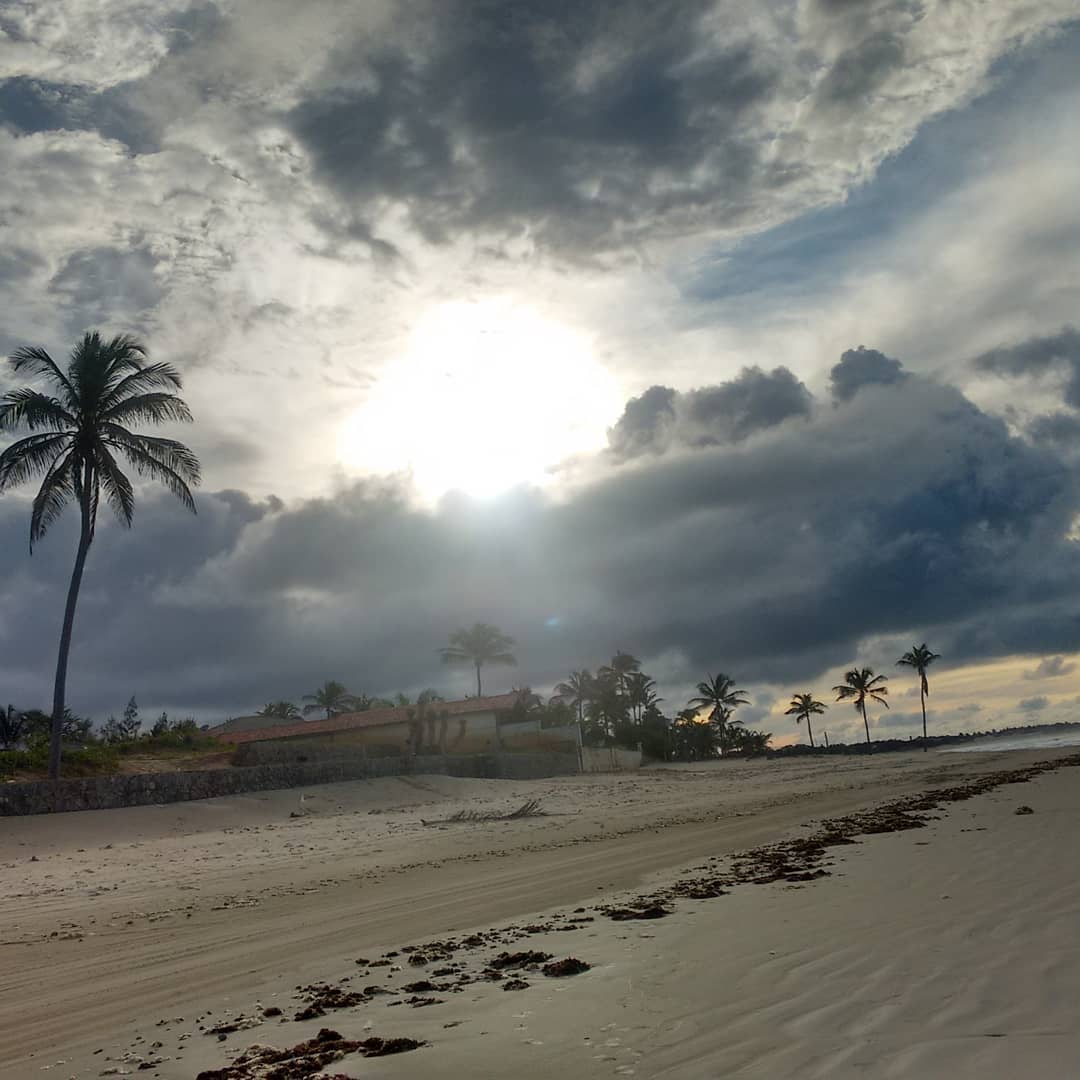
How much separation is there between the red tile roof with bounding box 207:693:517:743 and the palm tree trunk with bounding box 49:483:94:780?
24.4m

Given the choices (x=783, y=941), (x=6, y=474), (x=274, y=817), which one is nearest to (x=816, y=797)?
(x=274, y=817)

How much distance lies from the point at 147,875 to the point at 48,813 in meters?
7.31

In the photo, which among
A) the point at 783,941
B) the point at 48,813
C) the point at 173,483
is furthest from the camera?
the point at 173,483

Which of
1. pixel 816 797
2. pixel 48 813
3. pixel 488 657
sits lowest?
pixel 816 797

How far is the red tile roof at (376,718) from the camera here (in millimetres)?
51688

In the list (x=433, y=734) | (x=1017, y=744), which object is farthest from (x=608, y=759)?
(x=1017, y=744)

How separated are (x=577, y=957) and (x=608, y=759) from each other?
47.7 m

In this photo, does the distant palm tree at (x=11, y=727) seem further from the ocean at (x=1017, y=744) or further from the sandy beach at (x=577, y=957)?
the ocean at (x=1017, y=744)

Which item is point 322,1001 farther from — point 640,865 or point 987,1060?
point 640,865

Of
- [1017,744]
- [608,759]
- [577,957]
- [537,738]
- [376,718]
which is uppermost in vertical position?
[376,718]

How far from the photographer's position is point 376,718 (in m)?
53.0

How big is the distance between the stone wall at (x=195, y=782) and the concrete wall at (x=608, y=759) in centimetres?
1314

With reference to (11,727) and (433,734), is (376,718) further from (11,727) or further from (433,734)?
(11,727)

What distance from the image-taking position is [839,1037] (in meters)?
4.16
